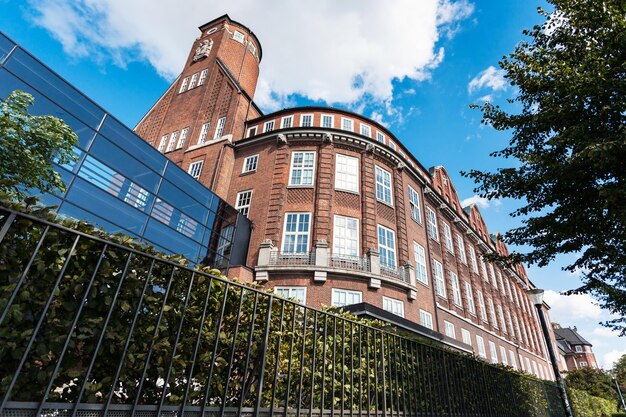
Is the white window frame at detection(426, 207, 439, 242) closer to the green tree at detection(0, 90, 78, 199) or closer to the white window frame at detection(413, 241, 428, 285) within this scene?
the white window frame at detection(413, 241, 428, 285)

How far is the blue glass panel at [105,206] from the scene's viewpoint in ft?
40.5

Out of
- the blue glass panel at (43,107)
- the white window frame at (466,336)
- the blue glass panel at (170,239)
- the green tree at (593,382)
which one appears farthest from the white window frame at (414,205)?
the green tree at (593,382)

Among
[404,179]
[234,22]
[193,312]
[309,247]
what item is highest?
[234,22]

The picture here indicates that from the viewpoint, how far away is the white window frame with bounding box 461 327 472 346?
2531 centimetres

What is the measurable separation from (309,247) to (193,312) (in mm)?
15628

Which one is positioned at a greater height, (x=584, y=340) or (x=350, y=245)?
(x=584, y=340)

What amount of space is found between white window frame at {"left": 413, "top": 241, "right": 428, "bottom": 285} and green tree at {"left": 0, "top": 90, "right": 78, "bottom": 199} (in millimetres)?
20557

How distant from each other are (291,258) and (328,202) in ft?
14.4

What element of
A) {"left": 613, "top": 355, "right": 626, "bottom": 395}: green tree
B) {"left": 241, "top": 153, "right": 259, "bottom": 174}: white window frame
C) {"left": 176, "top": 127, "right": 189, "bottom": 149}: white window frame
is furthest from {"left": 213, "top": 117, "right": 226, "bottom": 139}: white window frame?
{"left": 613, "top": 355, "right": 626, "bottom": 395}: green tree

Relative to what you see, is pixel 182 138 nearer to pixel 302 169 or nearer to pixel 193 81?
pixel 193 81

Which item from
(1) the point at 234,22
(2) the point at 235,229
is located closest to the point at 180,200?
(2) the point at 235,229

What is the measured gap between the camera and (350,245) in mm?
19625

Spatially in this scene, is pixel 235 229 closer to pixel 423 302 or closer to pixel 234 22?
pixel 423 302

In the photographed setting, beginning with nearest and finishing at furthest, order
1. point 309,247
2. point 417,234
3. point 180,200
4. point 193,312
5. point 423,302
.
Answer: point 193,312 → point 180,200 → point 309,247 → point 423,302 → point 417,234
